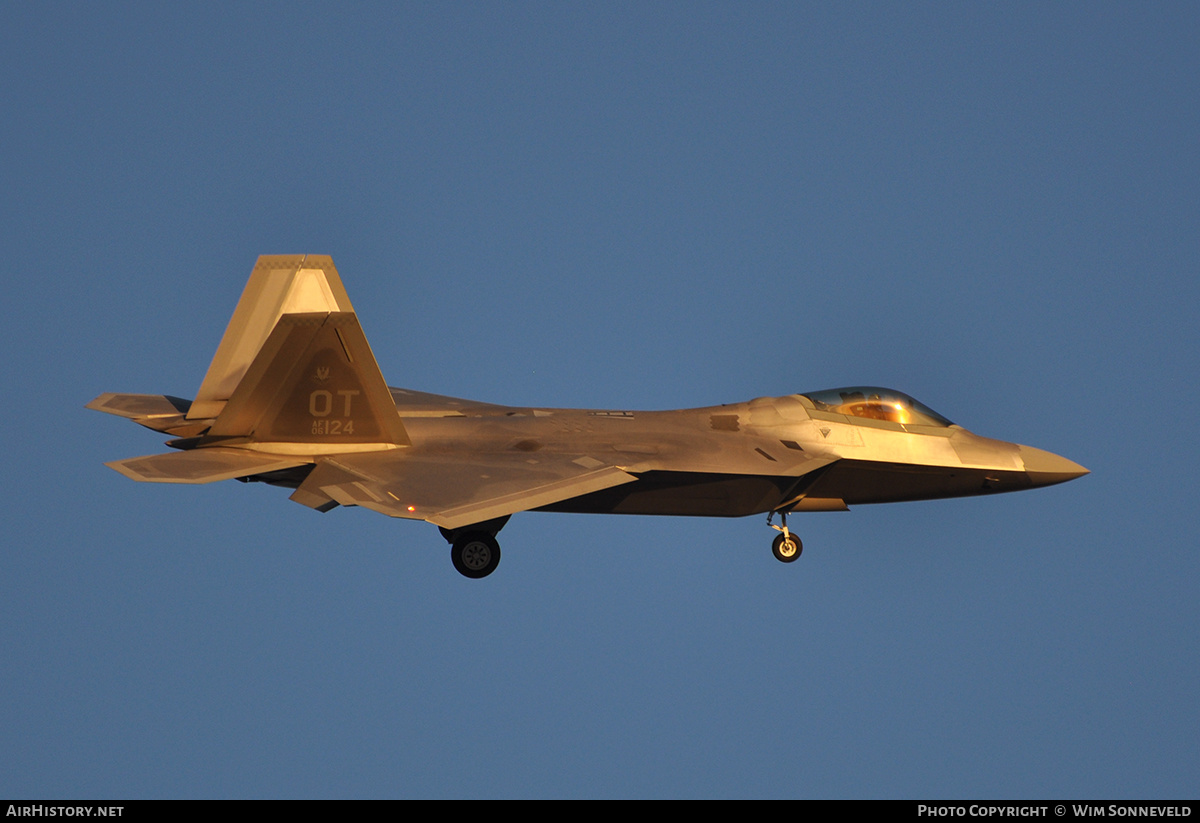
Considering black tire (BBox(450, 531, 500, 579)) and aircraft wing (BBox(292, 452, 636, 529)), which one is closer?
aircraft wing (BBox(292, 452, 636, 529))

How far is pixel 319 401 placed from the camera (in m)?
27.0

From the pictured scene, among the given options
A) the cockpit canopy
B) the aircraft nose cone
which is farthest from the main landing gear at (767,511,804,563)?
the aircraft nose cone

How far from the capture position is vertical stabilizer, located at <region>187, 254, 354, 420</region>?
96.1ft

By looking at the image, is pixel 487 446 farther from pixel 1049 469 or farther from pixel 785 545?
pixel 1049 469

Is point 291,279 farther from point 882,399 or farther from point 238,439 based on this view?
point 882,399

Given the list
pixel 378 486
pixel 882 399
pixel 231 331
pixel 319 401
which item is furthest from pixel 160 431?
pixel 882 399

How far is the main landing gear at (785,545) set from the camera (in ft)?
97.7

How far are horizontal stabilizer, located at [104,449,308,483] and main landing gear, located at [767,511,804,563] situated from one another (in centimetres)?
912

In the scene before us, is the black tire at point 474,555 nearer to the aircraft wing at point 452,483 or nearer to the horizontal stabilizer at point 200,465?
the aircraft wing at point 452,483

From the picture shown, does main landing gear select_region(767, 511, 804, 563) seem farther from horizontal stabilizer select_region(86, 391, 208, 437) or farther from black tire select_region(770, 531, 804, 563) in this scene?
horizontal stabilizer select_region(86, 391, 208, 437)

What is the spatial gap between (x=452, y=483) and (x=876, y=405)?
349 inches

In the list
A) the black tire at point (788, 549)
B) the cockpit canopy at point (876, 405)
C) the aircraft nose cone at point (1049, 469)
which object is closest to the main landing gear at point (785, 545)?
the black tire at point (788, 549)

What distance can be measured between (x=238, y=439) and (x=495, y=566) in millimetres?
5036

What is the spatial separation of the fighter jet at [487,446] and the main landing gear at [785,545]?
3 cm
